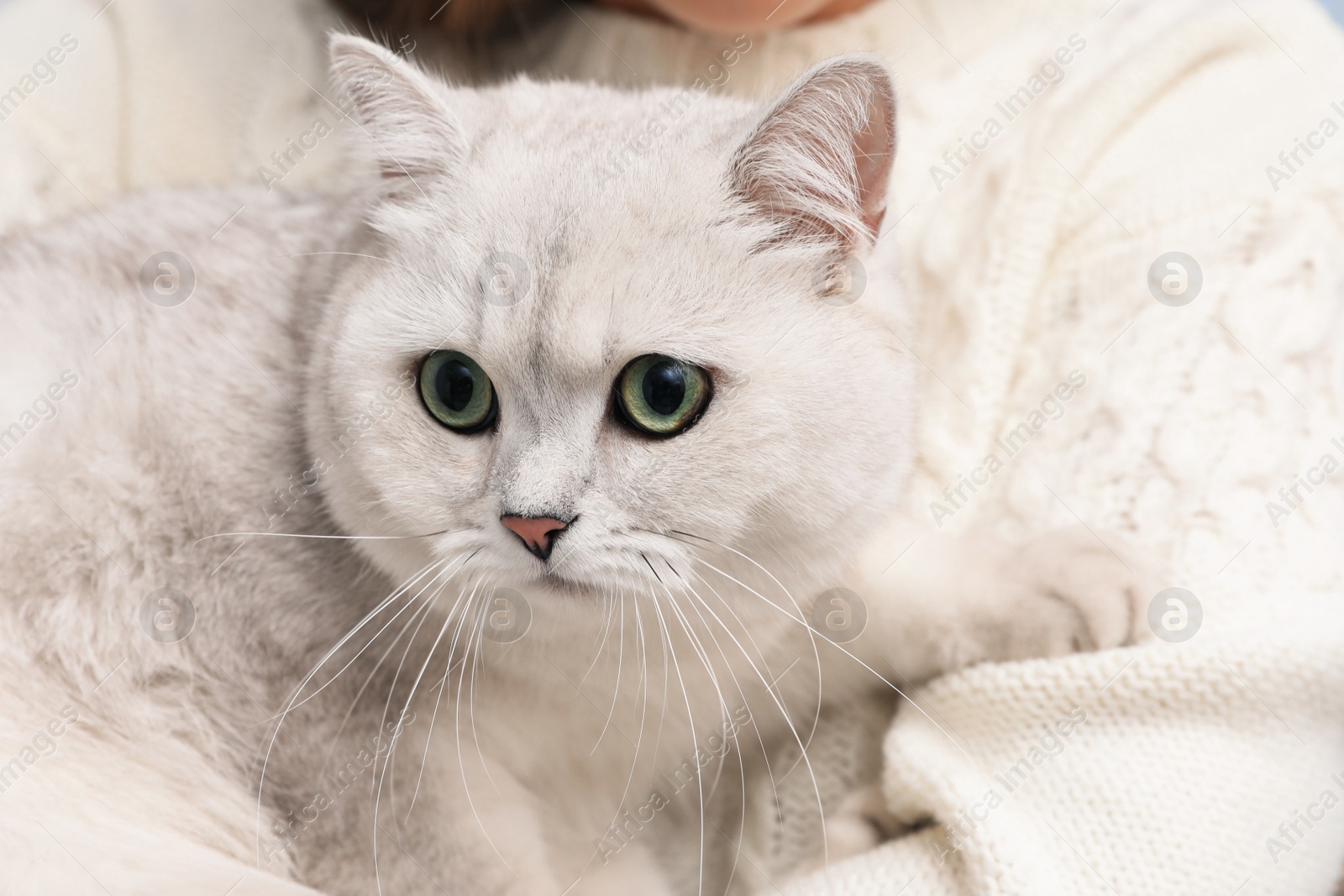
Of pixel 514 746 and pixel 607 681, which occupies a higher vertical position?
pixel 607 681

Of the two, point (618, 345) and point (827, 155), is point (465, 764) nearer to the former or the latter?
point (618, 345)

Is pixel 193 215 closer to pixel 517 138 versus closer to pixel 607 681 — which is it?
pixel 517 138

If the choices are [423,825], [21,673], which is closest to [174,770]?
[21,673]

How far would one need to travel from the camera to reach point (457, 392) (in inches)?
40.2

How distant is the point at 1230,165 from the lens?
138cm

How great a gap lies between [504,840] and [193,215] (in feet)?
3.24

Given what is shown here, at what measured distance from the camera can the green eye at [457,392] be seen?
1010mm
